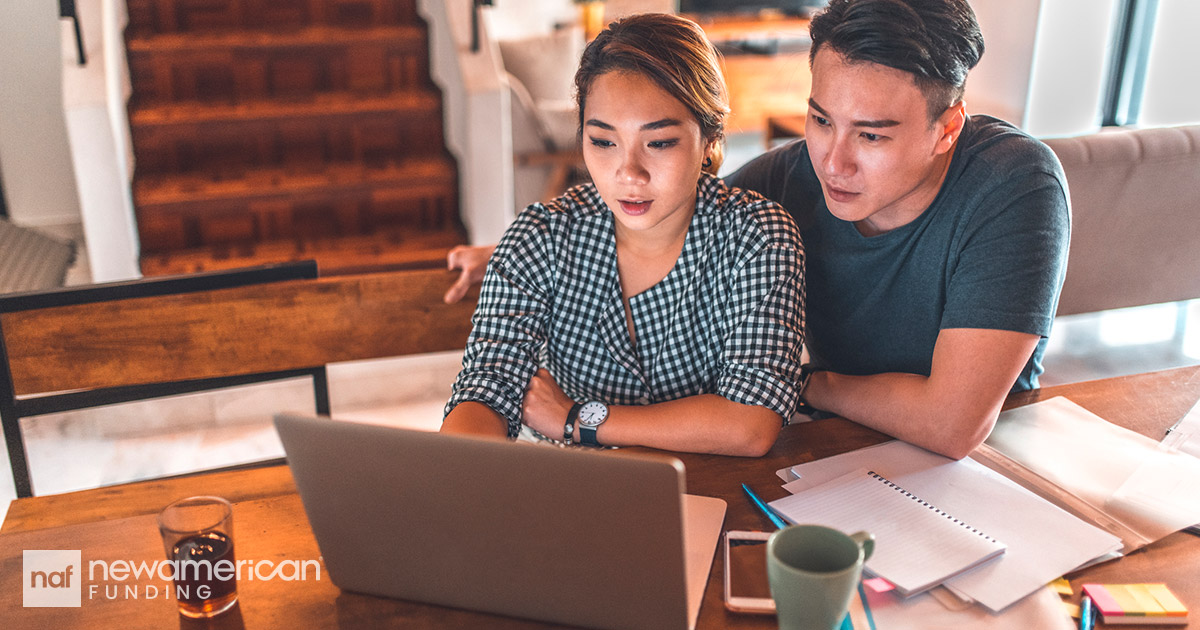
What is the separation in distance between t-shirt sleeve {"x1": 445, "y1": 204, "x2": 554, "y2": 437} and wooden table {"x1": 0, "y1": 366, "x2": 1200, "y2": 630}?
0.30m

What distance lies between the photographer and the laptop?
741mm

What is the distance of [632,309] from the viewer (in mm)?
1451

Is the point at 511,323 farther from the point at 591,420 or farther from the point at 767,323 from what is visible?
the point at 767,323

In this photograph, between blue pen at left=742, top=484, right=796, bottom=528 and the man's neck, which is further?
the man's neck

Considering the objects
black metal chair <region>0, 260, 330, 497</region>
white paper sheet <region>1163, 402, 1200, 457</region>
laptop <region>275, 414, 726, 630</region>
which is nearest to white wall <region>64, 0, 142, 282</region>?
black metal chair <region>0, 260, 330, 497</region>

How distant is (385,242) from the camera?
10.6 ft

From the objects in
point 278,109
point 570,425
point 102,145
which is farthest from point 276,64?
point 570,425

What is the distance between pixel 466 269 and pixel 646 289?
34cm

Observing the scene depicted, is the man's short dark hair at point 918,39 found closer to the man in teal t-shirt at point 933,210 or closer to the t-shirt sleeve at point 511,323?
the man in teal t-shirt at point 933,210

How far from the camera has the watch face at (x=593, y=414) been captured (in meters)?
1.29

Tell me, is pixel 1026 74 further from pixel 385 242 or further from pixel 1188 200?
pixel 385 242

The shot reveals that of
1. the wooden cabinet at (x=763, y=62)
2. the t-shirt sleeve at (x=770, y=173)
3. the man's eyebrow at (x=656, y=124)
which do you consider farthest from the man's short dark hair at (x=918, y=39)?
the wooden cabinet at (x=763, y=62)

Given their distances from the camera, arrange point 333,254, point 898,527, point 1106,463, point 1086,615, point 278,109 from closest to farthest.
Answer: point 1086,615 < point 898,527 < point 1106,463 < point 333,254 < point 278,109

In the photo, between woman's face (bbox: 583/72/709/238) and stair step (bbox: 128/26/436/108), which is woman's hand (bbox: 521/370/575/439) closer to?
woman's face (bbox: 583/72/709/238)
